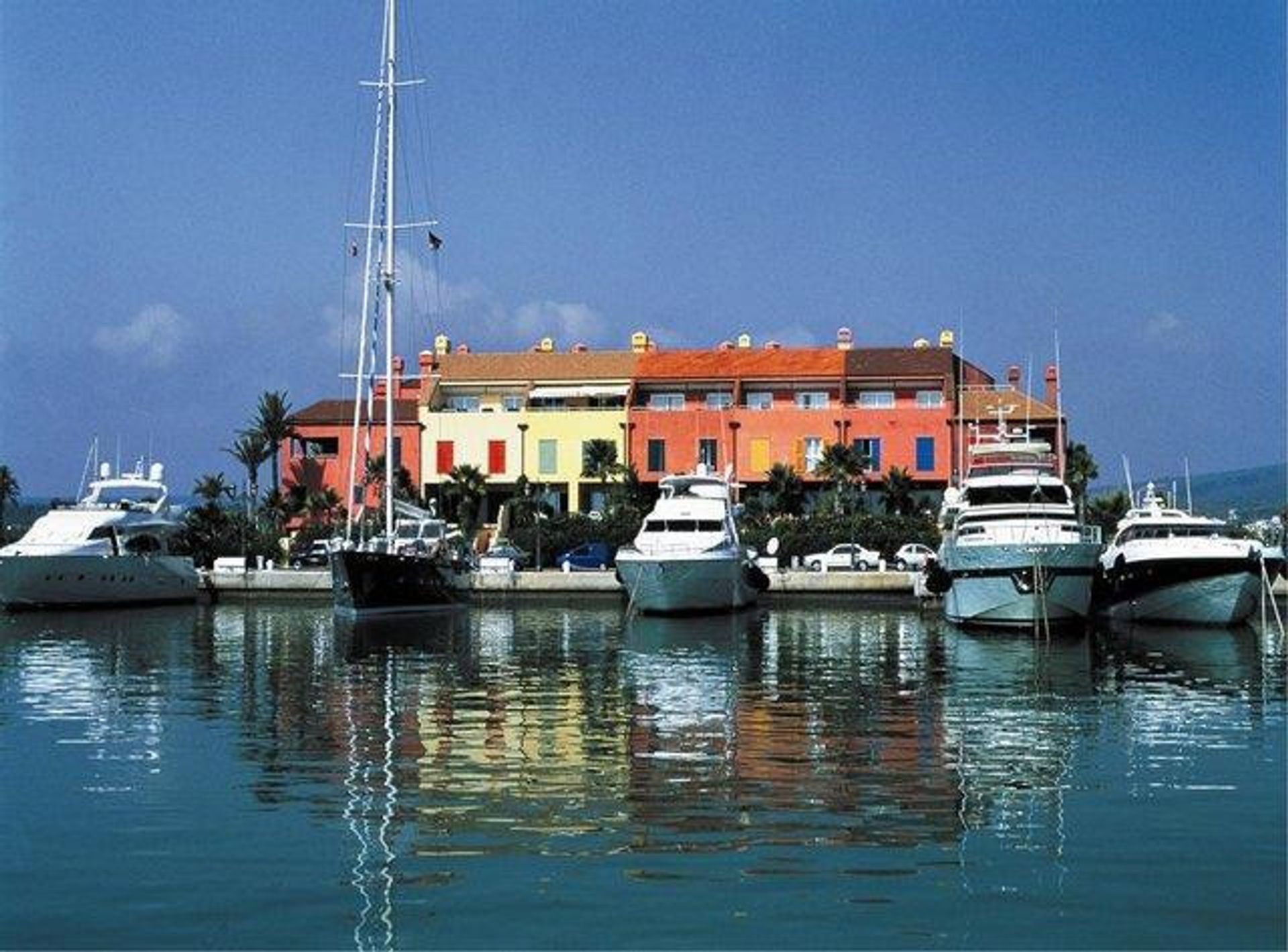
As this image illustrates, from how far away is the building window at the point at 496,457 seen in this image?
79562 mm

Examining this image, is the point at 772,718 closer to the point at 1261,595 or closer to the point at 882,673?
the point at 882,673

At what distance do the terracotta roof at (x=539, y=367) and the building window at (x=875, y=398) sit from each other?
38.3 feet

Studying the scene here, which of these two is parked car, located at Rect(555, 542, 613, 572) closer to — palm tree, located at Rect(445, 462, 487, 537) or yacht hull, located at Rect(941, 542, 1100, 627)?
palm tree, located at Rect(445, 462, 487, 537)

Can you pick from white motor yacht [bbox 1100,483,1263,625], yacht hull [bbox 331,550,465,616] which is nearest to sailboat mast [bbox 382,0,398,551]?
yacht hull [bbox 331,550,465,616]

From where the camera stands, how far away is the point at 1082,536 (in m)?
43.0

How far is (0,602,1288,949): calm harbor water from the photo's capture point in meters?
11.9

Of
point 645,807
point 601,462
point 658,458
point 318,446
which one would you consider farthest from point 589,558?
point 645,807

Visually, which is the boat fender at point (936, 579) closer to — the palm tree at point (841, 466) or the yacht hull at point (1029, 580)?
the yacht hull at point (1029, 580)

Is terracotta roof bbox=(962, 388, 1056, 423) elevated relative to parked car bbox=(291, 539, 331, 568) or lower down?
elevated

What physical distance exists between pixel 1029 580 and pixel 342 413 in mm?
49138

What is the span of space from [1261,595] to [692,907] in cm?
3284

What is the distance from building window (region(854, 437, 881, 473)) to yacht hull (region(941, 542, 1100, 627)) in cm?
3343

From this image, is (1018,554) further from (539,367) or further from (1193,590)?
(539,367)

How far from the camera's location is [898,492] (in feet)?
243
